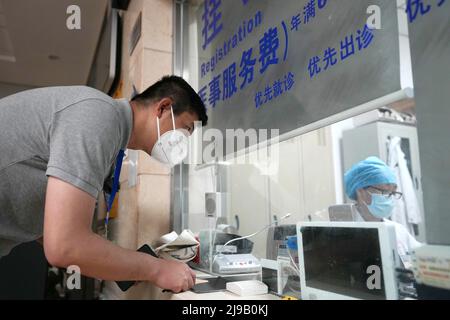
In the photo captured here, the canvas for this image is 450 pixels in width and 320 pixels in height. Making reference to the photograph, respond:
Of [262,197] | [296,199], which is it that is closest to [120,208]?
[262,197]

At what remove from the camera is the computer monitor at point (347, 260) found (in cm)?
71

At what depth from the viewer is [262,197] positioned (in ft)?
5.08

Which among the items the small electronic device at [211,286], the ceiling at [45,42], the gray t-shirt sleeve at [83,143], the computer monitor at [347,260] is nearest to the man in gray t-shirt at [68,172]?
the gray t-shirt sleeve at [83,143]

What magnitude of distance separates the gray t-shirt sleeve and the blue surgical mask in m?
0.83

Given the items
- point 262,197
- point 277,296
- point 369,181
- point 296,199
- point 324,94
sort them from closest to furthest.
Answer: point 324,94
point 277,296
point 369,181
point 296,199
point 262,197

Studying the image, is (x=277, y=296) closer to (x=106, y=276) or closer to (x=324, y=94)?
(x=106, y=276)

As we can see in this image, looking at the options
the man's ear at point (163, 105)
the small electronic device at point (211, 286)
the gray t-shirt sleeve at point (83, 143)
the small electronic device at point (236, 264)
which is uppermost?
the man's ear at point (163, 105)

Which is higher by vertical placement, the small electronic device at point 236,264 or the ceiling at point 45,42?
the ceiling at point 45,42

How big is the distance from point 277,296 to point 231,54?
3.08ft

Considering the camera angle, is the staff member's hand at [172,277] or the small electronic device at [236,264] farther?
the small electronic device at [236,264]

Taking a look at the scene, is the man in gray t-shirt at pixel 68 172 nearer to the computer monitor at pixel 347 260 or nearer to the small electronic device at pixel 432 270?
the computer monitor at pixel 347 260

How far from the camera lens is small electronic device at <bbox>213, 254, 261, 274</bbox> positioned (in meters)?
1.31

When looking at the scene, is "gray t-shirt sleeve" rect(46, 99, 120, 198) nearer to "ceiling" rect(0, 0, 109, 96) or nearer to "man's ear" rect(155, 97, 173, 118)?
"man's ear" rect(155, 97, 173, 118)

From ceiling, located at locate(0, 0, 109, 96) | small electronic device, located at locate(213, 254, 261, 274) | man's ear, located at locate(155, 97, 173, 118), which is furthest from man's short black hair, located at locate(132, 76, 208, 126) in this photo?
ceiling, located at locate(0, 0, 109, 96)
